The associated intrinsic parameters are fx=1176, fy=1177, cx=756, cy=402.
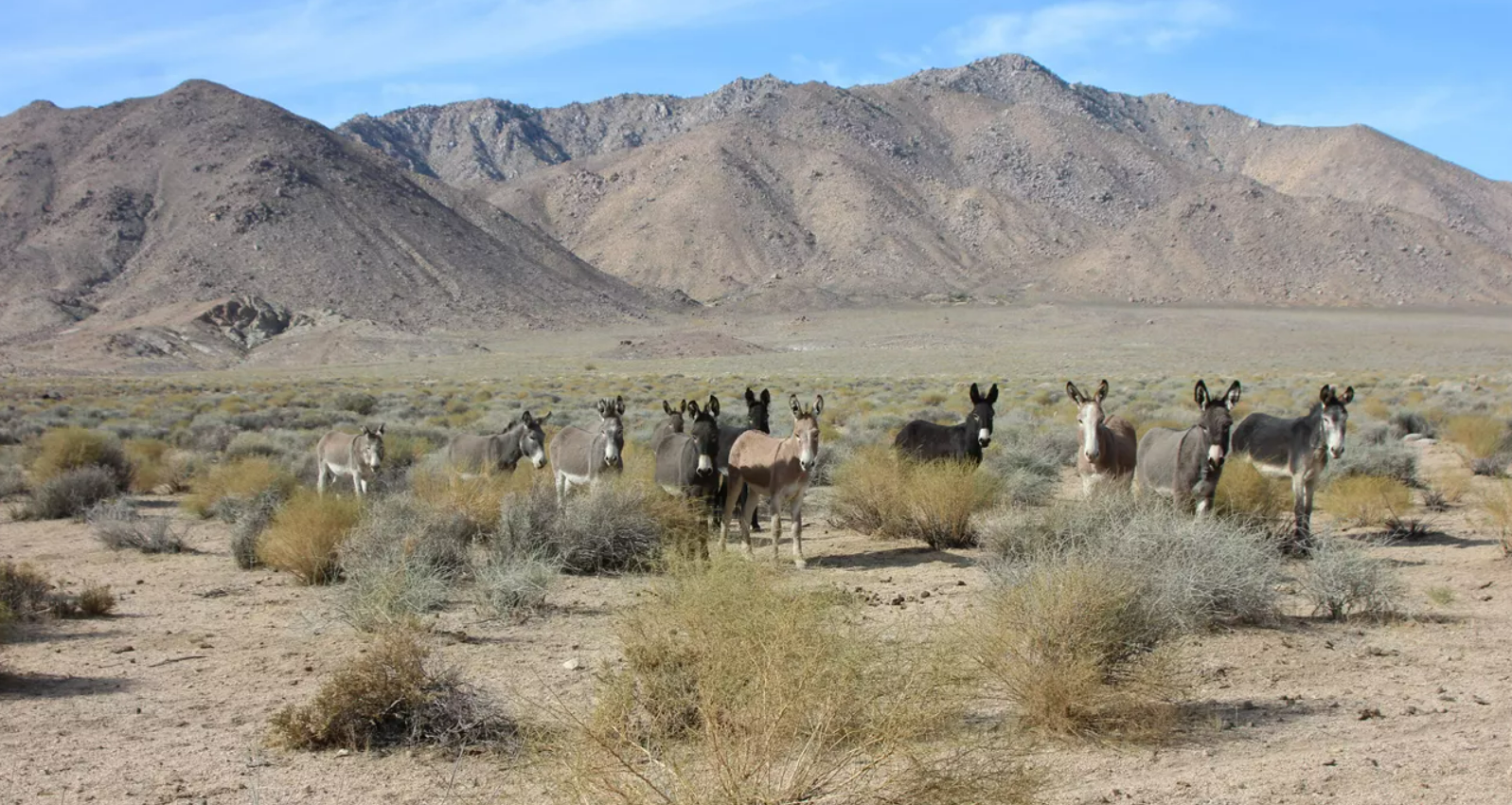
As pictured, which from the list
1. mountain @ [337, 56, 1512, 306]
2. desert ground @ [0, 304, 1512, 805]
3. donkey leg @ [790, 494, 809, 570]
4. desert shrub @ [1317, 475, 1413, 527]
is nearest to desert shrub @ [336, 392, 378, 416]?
desert ground @ [0, 304, 1512, 805]

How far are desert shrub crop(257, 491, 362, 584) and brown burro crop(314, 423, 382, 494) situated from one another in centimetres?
357

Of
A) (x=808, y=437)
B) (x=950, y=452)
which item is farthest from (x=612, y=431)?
(x=950, y=452)

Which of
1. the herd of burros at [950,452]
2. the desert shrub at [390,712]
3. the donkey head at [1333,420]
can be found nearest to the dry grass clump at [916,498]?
the herd of burros at [950,452]

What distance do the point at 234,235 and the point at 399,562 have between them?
96.1 metres

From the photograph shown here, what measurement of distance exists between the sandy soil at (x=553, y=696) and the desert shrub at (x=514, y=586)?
0.18m

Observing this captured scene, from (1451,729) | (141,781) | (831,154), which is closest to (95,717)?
(141,781)

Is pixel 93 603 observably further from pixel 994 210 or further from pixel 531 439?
pixel 994 210

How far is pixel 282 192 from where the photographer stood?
10162cm

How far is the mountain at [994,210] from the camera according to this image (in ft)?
381

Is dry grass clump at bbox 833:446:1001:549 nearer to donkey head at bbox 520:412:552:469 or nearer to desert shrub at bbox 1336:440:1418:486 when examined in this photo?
donkey head at bbox 520:412:552:469

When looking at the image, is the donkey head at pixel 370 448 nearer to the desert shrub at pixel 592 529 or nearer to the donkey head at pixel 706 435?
the desert shrub at pixel 592 529

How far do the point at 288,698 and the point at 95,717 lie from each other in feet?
3.69

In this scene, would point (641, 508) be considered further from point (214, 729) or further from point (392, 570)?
point (214, 729)

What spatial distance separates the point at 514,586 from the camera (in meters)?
9.84
